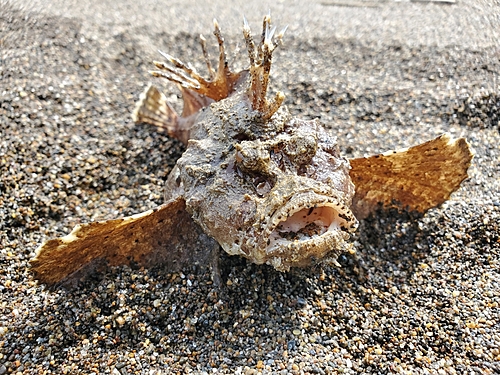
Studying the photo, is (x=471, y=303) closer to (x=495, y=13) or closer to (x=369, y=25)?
(x=495, y=13)

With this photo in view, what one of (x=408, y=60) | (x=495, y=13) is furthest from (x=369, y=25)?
(x=495, y=13)

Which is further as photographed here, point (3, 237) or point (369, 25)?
point (369, 25)

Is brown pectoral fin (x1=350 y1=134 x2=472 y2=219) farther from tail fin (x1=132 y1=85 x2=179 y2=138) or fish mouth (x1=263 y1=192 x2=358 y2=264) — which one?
tail fin (x1=132 y1=85 x2=179 y2=138)

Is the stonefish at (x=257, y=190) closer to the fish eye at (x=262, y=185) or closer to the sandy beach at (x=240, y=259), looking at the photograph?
the fish eye at (x=262, y=185)

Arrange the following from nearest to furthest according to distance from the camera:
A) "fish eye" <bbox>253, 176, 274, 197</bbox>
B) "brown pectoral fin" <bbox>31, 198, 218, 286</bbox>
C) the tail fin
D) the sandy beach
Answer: "fish eye" <bbox>253, 176, 274, 197</bbox>
the sandy beach
"brown pectoral fin" <bbox>31, 198, 218, 286</bbox>
the tail fin

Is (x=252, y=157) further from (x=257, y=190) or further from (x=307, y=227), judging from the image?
(x=307, y=227)

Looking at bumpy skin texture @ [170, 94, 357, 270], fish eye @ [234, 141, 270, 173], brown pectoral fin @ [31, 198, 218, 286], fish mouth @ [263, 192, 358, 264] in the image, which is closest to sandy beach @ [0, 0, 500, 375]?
brown pectoral fin @ [31, 198, 218, 286]
